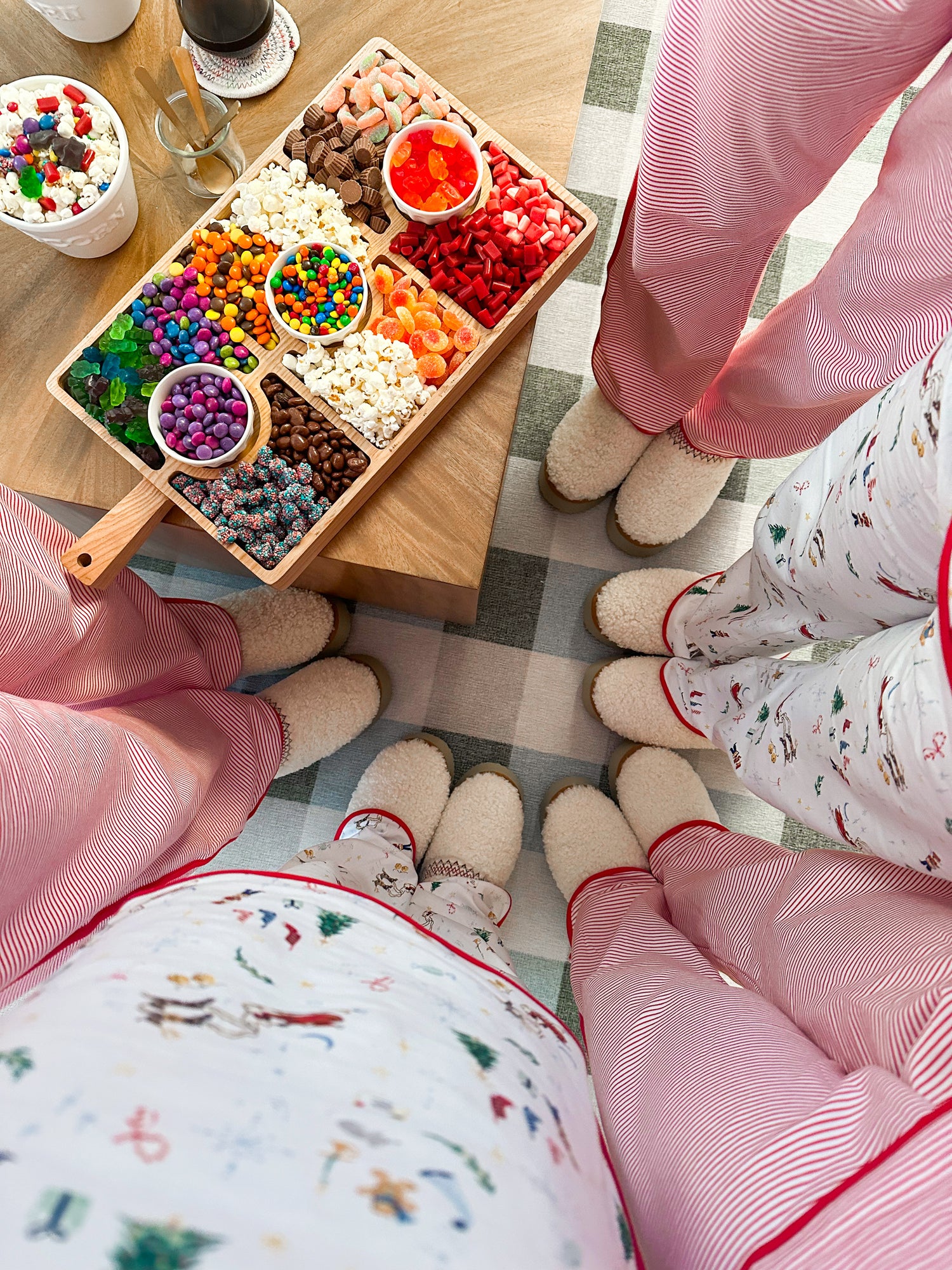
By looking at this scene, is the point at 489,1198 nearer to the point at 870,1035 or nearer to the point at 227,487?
the point at 870,1035

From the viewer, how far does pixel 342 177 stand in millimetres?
750

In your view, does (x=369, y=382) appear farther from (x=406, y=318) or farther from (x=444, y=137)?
(x=444, y=137)

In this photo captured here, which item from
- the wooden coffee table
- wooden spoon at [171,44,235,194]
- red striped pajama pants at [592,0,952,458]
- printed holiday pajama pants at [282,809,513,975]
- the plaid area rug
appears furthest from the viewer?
the plaid area rug

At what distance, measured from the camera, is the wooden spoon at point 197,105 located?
65cm

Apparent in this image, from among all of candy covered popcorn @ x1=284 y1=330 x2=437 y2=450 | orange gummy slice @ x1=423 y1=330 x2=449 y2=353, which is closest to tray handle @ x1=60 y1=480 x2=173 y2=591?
candy covered popcorn @ x1=284 y1=330 x2=437 y2=450

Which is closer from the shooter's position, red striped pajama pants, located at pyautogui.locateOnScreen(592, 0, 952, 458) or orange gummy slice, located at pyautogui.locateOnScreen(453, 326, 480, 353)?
red striped pajama pants, located at pyautogui.locateOnScreen(592, 0, 952, 458)

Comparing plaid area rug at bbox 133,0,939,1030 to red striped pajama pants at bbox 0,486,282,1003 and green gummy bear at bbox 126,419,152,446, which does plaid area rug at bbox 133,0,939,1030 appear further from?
green gummy bear at bbox 126,419,152,446

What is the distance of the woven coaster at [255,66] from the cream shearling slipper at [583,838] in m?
0.97

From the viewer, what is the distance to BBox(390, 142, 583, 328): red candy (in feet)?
2.41

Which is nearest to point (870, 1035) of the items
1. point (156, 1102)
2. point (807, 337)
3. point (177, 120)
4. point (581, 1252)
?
point (581, 1252)

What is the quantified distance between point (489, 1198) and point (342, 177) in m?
0.83

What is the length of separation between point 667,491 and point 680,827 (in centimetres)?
49

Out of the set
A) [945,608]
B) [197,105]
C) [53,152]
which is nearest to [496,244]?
[197,105]

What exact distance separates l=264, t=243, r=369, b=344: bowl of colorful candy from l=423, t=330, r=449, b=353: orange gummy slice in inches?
2.7
